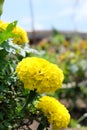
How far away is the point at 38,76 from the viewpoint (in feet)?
7.00

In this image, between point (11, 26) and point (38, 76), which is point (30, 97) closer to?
point (38, 76)

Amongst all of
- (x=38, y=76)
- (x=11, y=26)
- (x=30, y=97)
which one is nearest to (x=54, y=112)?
(x=30, y=97)

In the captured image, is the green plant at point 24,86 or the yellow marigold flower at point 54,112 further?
the yellow marigold flower at point 54,112

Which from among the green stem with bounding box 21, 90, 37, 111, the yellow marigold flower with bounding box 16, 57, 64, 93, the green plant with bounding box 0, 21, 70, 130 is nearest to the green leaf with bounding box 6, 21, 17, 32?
the green plant with bounding box 0, 21, 70, 130

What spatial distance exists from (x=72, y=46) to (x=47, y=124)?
5286 millimetres

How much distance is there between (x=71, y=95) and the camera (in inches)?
249

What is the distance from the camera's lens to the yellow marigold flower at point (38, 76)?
213 centimetres

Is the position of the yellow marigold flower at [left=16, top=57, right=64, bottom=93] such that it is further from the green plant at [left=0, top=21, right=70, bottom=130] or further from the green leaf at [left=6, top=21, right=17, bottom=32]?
the green leaf at [left=6, top=21, right=17, bottom=32]

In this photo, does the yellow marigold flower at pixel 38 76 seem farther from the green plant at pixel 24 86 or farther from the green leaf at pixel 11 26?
the green leaf at pixel 11 26

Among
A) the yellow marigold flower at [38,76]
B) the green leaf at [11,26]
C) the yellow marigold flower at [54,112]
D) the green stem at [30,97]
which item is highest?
the green leaf at [11,26]

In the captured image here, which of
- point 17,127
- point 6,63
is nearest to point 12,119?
point 17,127

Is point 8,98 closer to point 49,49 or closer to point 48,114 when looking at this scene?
point 48,114

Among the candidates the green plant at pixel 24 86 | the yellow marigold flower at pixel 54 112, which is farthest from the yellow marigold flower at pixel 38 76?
the yellow marigold flower at pixel 54 112

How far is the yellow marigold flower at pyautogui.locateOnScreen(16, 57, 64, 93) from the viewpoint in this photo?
2.13m
